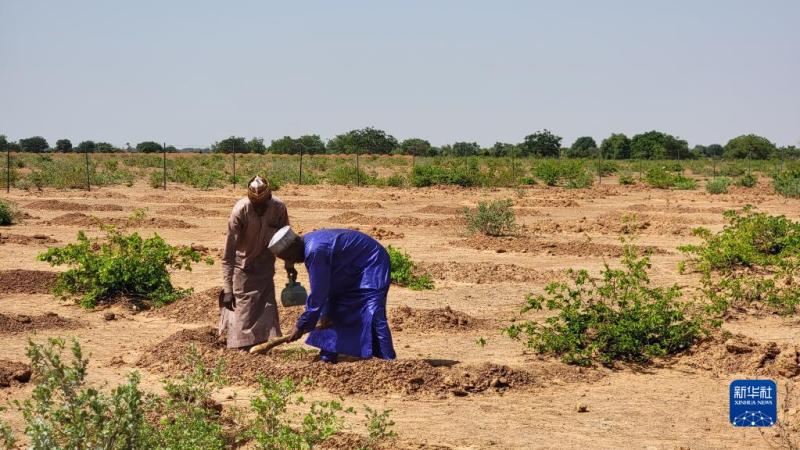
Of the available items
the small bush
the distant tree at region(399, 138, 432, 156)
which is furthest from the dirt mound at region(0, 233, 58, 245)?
the distant tree at region(399, 138, 432, 156)

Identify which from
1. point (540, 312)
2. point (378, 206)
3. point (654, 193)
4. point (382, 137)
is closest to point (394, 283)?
point (540, 312)

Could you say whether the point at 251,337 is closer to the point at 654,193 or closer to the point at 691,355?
the point at 691,355

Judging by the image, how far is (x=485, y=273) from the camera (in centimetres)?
1338

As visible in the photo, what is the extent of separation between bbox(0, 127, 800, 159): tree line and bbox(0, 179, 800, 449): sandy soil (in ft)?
175

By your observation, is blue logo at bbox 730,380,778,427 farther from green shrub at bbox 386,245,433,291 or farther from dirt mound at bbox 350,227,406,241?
dirt mound at bbox 350,227,406,241

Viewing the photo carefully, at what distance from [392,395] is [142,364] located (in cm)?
238

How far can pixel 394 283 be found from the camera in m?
12.5

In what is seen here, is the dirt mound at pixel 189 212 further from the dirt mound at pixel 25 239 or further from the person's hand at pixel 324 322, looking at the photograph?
the person's hand at pixel 324 322

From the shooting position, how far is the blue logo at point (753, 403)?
5418mm

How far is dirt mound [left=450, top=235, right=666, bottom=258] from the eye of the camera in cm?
1575

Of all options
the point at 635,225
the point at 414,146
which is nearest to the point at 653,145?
the point at 414,146

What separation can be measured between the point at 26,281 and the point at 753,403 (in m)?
9.46

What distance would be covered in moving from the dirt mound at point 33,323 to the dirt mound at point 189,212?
1222 cm

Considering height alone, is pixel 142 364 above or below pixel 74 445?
below
